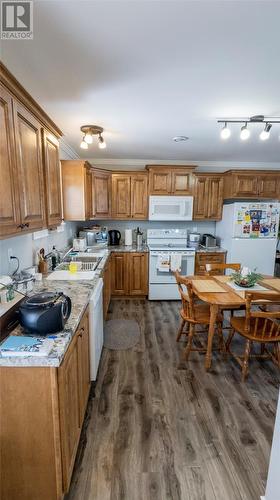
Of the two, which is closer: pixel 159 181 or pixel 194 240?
pixel 159 181

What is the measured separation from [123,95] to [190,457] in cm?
262

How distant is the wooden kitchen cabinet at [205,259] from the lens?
4121 millimetres

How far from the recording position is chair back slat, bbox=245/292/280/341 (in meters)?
2.06

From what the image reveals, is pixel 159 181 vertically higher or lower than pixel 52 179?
higher

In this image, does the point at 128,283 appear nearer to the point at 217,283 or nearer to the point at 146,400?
the point at 217,283

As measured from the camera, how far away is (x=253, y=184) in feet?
13.5

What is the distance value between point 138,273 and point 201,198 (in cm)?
175

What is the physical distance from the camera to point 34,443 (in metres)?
1.14

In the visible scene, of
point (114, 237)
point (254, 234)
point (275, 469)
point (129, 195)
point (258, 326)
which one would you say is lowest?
point (275, 469)

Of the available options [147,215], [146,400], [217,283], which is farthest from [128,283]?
[146,400]

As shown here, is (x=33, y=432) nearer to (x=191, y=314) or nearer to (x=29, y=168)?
(x=29, y=168)

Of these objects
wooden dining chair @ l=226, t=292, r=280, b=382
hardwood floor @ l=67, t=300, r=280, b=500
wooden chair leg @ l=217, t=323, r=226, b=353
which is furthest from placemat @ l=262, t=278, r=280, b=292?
hardwood floor @ l=67, t=300, r=280, b=500

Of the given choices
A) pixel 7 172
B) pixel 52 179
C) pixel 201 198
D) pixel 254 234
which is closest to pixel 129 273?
pixel 201 198

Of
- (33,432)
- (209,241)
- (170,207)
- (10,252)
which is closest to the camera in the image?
(33,432)
